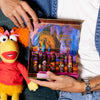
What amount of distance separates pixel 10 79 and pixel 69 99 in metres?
0.32

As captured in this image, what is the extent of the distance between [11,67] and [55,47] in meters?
0.26

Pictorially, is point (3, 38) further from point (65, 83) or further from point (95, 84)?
point (95, 84)

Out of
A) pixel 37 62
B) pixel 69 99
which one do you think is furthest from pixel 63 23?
pixel 69 99

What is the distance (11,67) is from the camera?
35.7 inches

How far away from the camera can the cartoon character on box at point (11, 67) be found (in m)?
0.88

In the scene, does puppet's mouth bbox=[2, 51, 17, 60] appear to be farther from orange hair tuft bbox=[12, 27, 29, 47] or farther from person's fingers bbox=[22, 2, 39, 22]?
person's fingers bbox=[22, 2, 39, 22]

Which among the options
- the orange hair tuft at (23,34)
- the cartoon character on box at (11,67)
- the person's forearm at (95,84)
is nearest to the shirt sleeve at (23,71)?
the cartoon character on box at (11,67)

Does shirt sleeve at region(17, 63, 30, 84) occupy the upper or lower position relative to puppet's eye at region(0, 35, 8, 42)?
lower

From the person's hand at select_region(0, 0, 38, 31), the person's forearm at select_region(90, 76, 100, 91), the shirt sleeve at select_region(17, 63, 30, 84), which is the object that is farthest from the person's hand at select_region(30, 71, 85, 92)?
the person's hand at select_region(0, 0, 38, 31)

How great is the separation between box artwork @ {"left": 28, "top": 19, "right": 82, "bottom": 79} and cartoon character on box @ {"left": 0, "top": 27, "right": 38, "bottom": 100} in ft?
0.31

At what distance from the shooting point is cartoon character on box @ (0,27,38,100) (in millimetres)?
884

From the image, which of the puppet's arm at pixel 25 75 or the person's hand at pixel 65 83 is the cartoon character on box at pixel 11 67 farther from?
the person's hand at pixel 65 83

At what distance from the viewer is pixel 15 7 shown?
2.52ft

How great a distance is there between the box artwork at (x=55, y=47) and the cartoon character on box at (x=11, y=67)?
0.31 feet
